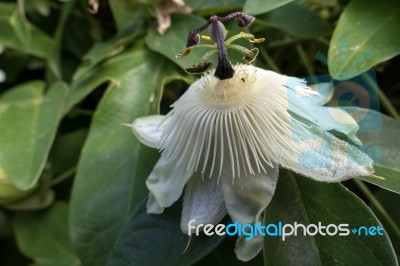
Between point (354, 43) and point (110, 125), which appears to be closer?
point (354, 43)

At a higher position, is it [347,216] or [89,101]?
[347,216]

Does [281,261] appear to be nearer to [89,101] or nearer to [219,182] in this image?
[219,182]

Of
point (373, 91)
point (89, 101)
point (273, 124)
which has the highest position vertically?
point (273, 124)

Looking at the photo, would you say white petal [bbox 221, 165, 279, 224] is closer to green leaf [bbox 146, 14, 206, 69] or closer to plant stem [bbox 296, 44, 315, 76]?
green leaf [bbox 146, 14, 206, 69]

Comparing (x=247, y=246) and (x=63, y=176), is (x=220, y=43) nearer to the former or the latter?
(x=247, y=246)

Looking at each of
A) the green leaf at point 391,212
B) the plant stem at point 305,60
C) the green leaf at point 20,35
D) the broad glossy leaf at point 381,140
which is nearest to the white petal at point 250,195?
the broad glossy leaf at point 381,140

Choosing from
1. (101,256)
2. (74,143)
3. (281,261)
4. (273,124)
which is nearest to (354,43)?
(273,124)

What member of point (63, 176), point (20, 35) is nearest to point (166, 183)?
point (63, 176)
